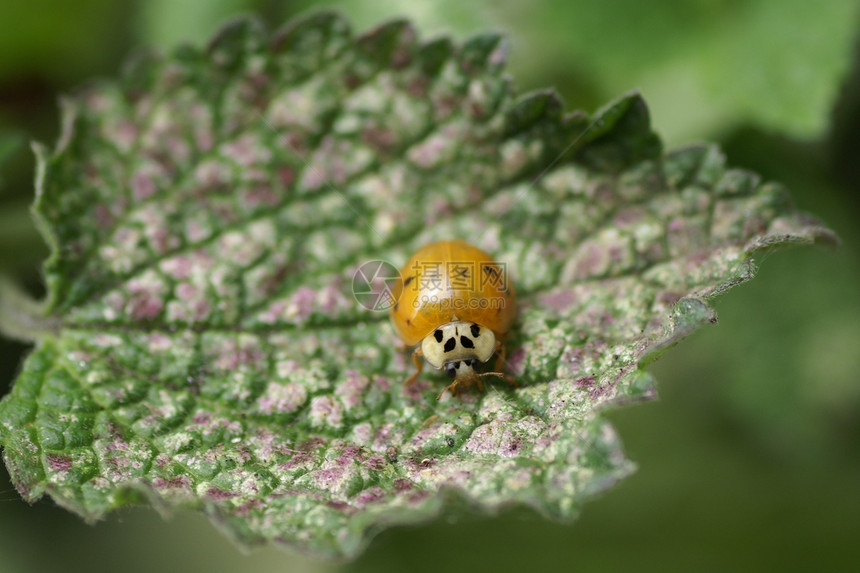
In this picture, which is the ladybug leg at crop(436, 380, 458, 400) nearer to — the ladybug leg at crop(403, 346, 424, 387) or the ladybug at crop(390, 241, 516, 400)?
the ladybug at crop(390, 241, 516, 400)

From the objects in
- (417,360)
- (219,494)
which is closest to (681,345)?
(417,360)

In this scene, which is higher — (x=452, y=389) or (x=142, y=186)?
(x=142, y=186)

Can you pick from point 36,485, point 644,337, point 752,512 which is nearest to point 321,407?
point 36,485

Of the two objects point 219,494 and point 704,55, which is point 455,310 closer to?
point 219,494

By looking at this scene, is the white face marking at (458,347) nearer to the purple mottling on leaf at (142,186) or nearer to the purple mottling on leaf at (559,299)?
the purple mottling on leaf at (559,299)

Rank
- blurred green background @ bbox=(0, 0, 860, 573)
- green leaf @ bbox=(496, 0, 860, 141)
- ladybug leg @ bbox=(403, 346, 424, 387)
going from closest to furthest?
1. ladybug leg @ bbox=(403, 346, 424, 387)
2. green leaf @ bbox=(496, 0, 860, 141)
3. blurred green background @ bbox=(0, 0, 860, 573)

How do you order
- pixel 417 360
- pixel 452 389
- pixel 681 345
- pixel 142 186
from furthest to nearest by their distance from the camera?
pixel 681 345 < pixel 142 186 < pixel 417 360 < pixel 452 389

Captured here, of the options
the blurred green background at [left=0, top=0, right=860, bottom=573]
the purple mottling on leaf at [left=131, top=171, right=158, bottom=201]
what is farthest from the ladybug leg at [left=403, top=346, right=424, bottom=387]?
the purple mottling on leaf at [left=131, top=171, right=158, bottom=201]
